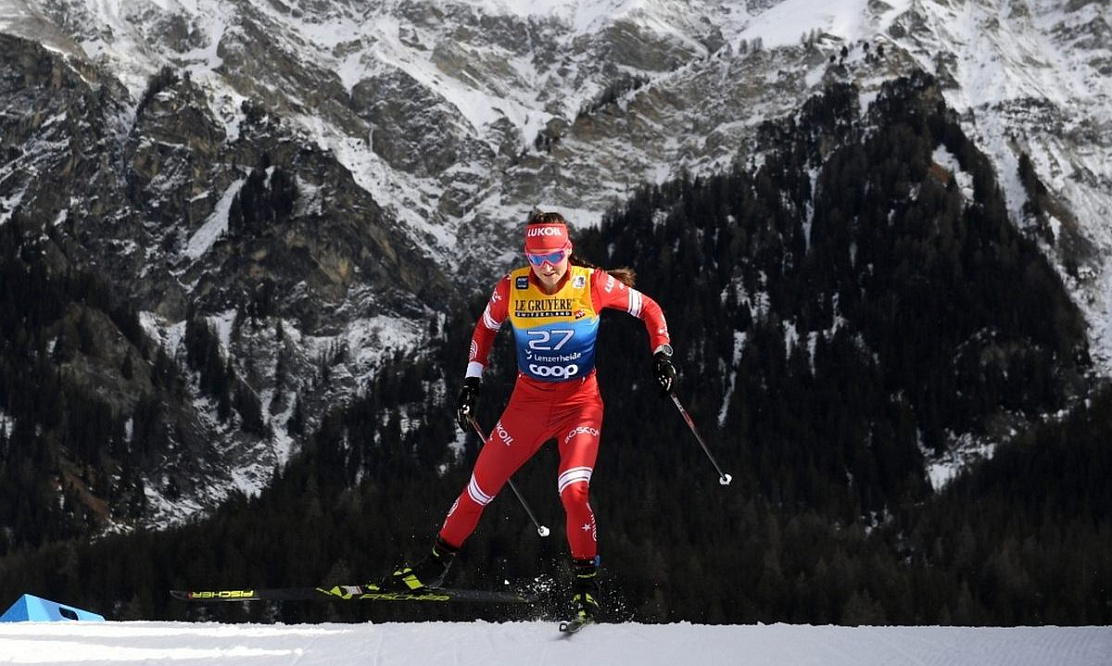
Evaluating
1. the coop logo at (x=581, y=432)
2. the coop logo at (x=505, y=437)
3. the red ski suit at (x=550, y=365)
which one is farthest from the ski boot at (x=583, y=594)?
the coop logo at (x=505, y=437)

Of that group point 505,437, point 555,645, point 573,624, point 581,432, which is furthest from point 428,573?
point 555,645

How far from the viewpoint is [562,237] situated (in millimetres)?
13328

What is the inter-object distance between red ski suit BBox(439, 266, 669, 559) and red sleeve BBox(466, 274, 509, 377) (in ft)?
0.05

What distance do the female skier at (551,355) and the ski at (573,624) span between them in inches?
37.9

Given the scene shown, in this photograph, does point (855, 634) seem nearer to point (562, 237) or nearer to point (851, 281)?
point (562, 237)

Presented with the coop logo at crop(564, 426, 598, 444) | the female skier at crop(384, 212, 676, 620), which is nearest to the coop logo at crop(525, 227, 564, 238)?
the female skier at crop(384, 212, 676, 620)

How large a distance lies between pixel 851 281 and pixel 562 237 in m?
155

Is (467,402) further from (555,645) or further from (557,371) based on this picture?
(555,645)

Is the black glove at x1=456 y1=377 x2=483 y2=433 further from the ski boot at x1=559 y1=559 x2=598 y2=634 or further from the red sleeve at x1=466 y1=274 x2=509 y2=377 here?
the ski boot at x1=559 y1=559 x2=598 y2=634

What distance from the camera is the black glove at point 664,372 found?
13070 millimetres

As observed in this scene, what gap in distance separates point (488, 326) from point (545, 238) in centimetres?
119

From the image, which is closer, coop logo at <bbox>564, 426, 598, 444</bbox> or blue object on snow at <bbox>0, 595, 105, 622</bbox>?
coop logo at <bbox>564, 426, 598, 444</bbox>

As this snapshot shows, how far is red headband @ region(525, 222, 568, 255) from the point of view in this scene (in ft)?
43.4

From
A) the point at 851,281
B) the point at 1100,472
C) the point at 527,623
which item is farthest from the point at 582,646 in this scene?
the point at 851,281
